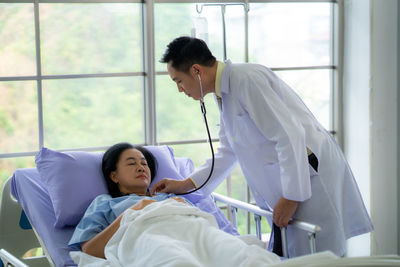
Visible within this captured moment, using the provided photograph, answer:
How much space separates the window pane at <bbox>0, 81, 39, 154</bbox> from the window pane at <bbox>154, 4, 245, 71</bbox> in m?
0.81

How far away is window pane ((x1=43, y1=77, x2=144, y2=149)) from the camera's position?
341cm

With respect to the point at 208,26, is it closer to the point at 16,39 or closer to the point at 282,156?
the point at 16,39

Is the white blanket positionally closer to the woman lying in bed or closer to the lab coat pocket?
the woman lying in bed

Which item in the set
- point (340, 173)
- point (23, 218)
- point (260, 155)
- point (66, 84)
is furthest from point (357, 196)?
point (66, 84)

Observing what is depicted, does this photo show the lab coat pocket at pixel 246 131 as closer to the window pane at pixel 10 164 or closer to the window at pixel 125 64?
the window at pixel 125 64

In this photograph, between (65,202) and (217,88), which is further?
(65,202)

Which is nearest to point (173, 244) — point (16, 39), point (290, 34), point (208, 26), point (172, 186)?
point (172, 186)

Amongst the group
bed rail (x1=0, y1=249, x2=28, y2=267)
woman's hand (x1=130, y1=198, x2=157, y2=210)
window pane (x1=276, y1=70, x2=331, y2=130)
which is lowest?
bed rail (x1=0, y1=249, x2=28, y2=267)

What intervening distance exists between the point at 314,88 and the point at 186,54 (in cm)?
193

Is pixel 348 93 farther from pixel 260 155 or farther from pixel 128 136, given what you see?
pixel 260 155

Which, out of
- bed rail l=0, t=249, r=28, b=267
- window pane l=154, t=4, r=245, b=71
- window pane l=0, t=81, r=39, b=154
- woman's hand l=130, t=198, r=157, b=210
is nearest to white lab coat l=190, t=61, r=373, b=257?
woman's hand l=130, t=198, r=157, b=210

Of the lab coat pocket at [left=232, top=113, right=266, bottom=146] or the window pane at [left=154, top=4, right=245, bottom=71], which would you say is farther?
the window pane at [left=154, top=4, right=245, bottom=71]

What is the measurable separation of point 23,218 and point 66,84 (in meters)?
0.93

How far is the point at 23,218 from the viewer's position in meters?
2.88
